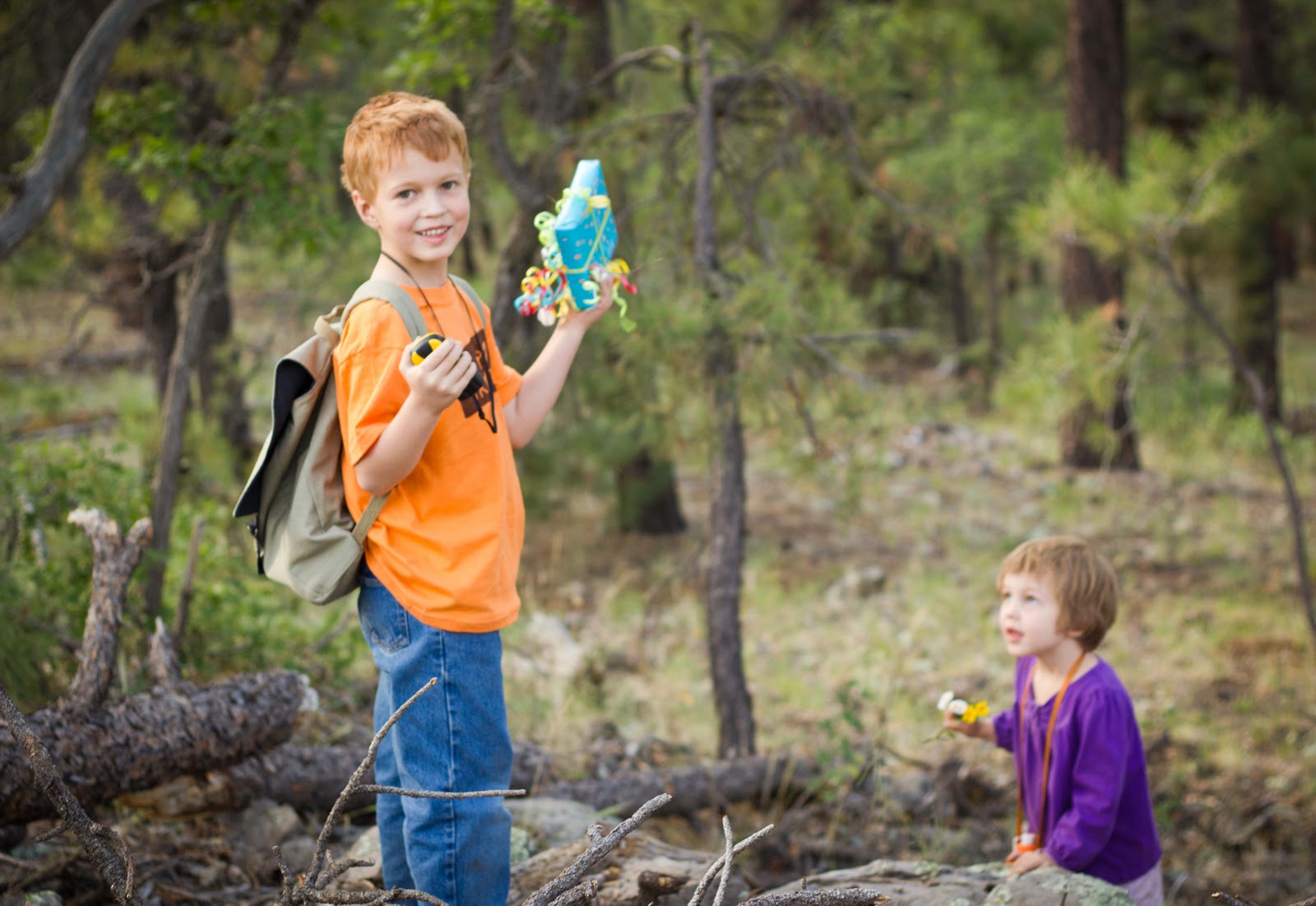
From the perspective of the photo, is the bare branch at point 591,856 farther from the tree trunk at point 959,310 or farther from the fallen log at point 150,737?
the tree trunk at point 959,310

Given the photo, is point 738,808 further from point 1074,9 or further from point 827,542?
point 1074,9

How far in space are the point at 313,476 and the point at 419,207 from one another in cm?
54

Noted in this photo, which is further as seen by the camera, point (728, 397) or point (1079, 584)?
point (728, 397)

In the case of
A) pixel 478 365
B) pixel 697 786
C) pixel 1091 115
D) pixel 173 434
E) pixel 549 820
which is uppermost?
pixel 1091 115

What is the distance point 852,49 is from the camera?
5.18 metres

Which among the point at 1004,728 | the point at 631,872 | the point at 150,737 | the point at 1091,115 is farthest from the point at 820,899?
the point at 1091,115

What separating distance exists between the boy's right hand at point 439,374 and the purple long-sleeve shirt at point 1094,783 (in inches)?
59.4

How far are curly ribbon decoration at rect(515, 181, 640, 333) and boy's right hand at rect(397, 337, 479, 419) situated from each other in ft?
1.13

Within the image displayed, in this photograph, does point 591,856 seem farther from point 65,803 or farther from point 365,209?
point 365,209

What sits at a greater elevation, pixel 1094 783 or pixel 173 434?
pixel 173 434

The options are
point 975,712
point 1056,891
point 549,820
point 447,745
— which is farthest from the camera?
point 549,820

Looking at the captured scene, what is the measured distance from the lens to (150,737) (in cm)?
267

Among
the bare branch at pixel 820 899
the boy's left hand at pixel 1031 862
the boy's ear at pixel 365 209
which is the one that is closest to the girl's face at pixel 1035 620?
the boy's left hand at pixel 1031 862

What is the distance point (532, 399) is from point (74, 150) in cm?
188
